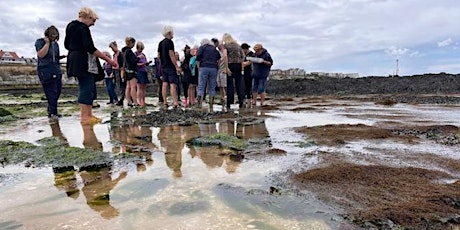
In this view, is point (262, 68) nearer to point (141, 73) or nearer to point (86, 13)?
point (141, 73)

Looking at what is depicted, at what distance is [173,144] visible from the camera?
5586 mm

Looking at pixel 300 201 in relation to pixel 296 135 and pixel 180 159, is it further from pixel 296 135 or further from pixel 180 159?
pixel 296 135

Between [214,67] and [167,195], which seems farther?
[214,67]

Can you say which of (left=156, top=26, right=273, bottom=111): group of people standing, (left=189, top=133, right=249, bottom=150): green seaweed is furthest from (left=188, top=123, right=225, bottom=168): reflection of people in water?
(left=156, top=26, right=273, bottom=111): group of people standing

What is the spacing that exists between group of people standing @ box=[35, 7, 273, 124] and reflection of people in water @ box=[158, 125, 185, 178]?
186 centimetres

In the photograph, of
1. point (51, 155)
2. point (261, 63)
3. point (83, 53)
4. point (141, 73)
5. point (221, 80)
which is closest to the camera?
point (51, 155)

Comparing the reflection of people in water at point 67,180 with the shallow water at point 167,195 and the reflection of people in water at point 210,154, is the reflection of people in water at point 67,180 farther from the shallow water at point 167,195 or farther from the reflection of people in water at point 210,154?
the reflection of people in water at point 210,154

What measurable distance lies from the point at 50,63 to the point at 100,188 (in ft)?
21.6

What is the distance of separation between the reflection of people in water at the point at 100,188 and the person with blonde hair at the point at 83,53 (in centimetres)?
379

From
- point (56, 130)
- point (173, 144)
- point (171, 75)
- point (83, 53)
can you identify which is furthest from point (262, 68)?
point (173, 144)

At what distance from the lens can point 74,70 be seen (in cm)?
753

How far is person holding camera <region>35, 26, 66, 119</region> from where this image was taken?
880 cm

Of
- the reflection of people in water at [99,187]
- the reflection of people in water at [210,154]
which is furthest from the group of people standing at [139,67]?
the reflection of people in water at [99,187]

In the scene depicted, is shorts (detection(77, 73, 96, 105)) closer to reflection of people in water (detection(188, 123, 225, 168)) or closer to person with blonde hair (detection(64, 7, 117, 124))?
person with blonde hair (detection(64, 7, 117, 124))
